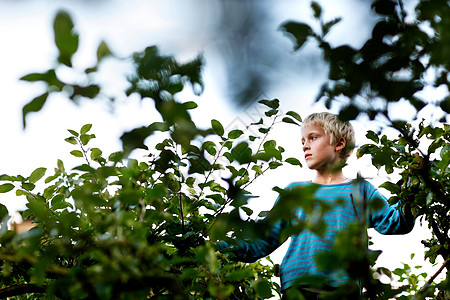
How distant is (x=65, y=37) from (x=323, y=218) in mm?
1569

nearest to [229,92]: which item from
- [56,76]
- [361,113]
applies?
[56,76]

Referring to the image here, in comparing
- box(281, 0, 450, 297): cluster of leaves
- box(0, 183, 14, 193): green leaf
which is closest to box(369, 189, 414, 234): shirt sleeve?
box(281, 0, 450, 297): cluster of leaves

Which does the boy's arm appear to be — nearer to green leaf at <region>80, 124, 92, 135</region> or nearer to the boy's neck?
the boy's neck

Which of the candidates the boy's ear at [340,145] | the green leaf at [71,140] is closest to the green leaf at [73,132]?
the green leaf at [71,140]

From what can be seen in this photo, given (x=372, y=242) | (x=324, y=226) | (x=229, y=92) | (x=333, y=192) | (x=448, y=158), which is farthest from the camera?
(x=333, y=192)

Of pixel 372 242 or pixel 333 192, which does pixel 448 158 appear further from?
pixel 333 192

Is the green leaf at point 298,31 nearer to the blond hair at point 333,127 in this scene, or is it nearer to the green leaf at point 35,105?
the green leaf at point 35,105

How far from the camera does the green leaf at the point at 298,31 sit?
2.15 feet

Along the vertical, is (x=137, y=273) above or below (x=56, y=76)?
below

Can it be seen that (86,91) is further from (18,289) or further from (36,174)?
(36,174)

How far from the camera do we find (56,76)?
0.70m

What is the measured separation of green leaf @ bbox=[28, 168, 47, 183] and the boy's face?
163 centimetres

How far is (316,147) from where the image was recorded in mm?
2914

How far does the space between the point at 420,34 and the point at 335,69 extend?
0.58 feet
